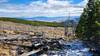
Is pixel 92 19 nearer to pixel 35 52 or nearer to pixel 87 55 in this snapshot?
pixel 87 55

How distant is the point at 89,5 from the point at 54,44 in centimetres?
1694

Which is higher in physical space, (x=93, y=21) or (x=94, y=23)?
(x=93, y=21)

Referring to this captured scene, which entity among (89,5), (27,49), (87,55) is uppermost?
(89,5)

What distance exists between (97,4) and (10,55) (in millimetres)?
36405

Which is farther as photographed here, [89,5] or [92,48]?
[89,5]

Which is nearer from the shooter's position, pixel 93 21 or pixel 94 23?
pixel 94 23

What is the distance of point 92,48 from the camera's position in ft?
219

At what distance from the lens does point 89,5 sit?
78688 millimetres

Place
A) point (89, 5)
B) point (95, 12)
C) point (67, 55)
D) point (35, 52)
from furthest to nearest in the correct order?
point (89, 5) < point (95, 12) < point (67, 55) < point (35, 52)

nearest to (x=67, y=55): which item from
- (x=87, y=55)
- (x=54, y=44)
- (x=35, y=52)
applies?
(x=87, y=55)

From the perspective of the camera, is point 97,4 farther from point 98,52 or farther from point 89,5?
point 98,52

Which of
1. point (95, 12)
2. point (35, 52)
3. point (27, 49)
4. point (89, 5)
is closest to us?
point (35, 52)

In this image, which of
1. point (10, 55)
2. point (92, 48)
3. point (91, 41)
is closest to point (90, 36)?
point (91, 41)

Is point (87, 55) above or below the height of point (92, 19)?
below
